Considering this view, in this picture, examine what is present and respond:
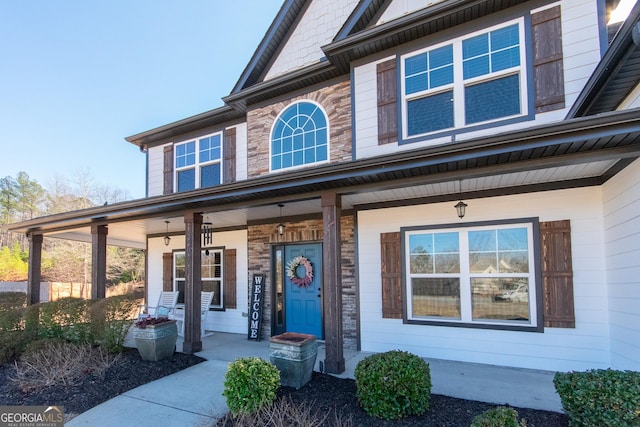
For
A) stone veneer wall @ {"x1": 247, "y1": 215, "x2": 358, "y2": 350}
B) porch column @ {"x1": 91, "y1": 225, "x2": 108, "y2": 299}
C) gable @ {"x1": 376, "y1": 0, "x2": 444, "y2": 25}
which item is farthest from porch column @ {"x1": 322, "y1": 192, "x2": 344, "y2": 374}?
porch column @ {"x1": 91, "y1": 225, "x2": 108, "y2": 299}

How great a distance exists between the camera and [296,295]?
7359 mm

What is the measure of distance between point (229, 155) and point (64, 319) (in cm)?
457

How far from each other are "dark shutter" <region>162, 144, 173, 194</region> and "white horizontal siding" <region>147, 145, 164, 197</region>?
0.43ft

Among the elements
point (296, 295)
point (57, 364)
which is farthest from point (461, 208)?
point (57, 364)

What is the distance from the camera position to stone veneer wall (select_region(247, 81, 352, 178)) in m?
6.73

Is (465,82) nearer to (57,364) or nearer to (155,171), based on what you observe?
(57,364)

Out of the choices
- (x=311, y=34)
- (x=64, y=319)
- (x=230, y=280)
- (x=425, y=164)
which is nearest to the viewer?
(x=425, y=164)

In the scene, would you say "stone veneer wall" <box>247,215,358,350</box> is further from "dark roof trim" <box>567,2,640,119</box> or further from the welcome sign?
"dark roof trim" <box>567,2,640,119</box>

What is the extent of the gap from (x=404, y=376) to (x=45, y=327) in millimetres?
6611

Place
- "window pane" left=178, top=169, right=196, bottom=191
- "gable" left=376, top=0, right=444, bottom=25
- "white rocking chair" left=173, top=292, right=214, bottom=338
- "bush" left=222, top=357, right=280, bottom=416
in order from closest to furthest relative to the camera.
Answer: "bush" left=222, top=357, right=280, bottom=416, "gable" left=376, top=0, right=444, bottom=25, "white rocking chair" left=173, top=292, right=214, bottom=338, "window pane" left=178, top=169, right=196, bottom=191

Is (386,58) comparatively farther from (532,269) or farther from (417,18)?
(532,269)

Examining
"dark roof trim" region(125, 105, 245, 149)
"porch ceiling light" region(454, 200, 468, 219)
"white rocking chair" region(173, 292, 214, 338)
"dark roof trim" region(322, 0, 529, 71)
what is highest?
"dark roof trim" region(322, 0, 529, 71)

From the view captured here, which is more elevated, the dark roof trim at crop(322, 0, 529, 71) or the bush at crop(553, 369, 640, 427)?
the dark roof trim at crop(322, 0, 529, 71)

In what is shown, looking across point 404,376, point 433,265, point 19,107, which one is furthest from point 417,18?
point 19,107
